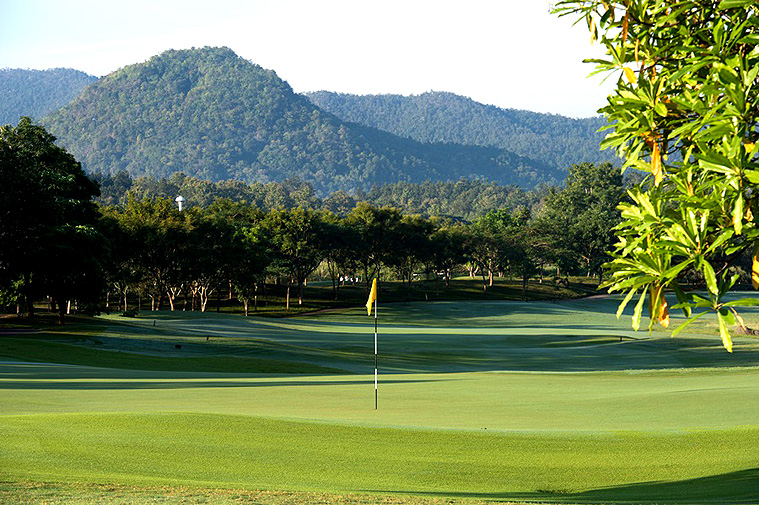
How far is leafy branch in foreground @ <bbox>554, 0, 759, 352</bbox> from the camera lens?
19.2 feet

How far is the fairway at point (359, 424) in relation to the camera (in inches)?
507

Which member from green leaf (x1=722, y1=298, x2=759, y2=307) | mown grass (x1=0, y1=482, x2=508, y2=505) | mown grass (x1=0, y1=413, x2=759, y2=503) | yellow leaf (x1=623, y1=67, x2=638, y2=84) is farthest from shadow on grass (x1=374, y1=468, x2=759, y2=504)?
yellow leaf (x1=623, y1=67, x2=638, y2=84)

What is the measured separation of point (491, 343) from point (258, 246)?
36.0m

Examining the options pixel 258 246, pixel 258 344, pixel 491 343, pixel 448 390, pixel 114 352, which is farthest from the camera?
pixel 258 246

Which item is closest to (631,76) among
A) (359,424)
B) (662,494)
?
(662,494)

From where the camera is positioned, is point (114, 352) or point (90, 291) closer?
point (114, 352)

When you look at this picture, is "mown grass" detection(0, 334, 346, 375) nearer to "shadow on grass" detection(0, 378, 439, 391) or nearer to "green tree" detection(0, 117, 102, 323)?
"green tree" detection(0, 117, 102, 323)

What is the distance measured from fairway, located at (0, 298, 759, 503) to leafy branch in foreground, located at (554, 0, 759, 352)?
6285mm

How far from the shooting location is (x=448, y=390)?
109 feet

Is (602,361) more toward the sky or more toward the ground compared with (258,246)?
more toward the ground

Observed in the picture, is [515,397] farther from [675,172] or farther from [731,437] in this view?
[675,172]

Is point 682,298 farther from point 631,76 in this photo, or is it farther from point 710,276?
point 631,76

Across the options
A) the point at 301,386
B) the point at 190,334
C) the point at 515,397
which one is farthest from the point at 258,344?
the point at 515,397

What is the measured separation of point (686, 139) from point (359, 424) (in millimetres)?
13440
